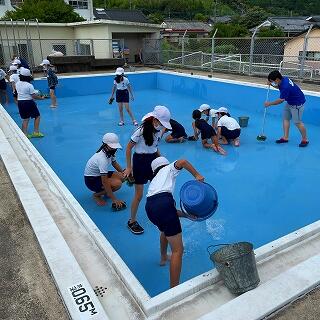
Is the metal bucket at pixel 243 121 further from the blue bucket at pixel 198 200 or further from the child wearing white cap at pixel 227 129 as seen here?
the blue bucket at pixel 198 200

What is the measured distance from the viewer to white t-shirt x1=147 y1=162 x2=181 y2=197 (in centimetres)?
284

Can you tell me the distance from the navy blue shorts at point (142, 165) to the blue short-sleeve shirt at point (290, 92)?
3664mm

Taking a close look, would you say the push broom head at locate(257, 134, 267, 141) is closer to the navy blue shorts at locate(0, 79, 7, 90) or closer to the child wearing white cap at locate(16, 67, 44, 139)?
the child wearing white cap at locate(16, 67, 44, 139)

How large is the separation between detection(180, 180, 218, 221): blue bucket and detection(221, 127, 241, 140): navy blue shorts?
13.6ft

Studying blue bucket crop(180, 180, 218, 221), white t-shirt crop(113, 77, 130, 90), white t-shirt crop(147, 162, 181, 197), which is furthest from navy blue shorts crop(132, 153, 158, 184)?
white t-shirt crop(113, 77, 130, 90)

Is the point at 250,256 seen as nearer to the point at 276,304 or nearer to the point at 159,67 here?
the point at 276,304

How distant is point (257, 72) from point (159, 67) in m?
5.76

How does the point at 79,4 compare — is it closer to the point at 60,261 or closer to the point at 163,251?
the point at 163,251

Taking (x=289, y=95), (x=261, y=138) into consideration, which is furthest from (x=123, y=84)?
(x=289, y=95)

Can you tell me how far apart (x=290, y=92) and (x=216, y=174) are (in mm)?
2169

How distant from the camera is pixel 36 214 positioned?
3.20 metres

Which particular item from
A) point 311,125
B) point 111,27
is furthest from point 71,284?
point 111,27

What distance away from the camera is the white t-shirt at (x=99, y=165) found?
4195mm

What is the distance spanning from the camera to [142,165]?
374 centimetres
